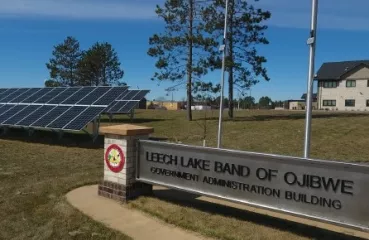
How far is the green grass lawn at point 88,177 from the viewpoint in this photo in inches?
231

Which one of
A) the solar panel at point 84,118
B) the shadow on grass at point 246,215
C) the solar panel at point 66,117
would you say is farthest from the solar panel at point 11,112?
the shadow on grass at point 246,215

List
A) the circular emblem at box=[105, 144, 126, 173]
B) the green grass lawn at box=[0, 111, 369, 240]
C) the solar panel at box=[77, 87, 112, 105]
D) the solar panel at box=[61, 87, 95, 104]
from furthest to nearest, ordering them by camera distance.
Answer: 1. the solar panel at box=[61, 87, 95, 104]
2. the solar panel at box=[77, 87, 112, 105]
3. the circular emblem at box=[105, 144, 126, 173]
4. the green grass lawn at box=[0, 111, 369, 240]

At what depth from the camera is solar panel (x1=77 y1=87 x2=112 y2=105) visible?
1741 cm

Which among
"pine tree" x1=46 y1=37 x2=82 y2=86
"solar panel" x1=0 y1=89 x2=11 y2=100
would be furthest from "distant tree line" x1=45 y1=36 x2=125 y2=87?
"solar panel" x1=0 y1=89 x2=11 y2=100

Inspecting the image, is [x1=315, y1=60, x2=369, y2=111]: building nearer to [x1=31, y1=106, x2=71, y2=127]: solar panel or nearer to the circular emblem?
[x1=31, y1=106, x2=71, y2=127]: solar panel

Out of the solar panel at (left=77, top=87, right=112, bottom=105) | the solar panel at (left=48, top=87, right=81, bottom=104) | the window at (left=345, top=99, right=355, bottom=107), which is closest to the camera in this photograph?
the solar panel at (left=77, top=87, right=112, bottom=105)

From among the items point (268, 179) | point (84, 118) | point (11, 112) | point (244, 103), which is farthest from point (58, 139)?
point (244, 103)

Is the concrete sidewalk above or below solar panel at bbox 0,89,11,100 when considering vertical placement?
below

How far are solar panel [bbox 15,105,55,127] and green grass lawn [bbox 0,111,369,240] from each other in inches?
32.1

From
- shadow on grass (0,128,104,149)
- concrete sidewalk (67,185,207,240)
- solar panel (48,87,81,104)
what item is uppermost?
solar panel (48,87,81,104)

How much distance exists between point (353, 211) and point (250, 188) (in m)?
1.54

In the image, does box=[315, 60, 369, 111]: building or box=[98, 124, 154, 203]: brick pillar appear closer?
box=[98, 124, 154, 203]: brick pillar

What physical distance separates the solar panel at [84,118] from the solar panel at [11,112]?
4.53m

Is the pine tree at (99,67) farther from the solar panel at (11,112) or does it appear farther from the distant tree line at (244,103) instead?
the solar panel at (11,112)
